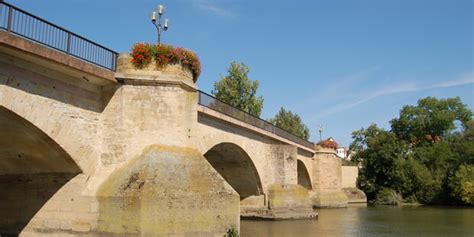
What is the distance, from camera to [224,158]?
83.3 feet

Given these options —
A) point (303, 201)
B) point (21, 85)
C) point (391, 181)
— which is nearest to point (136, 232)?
point (21, 85)

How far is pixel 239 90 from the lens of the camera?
48469mm

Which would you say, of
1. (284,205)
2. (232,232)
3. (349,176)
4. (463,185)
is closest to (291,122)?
(349,176)

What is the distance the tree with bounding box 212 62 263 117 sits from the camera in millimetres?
47594

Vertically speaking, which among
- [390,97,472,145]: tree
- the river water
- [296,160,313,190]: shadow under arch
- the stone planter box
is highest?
[390,97,472,145]: tree

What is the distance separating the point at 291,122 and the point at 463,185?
28.3 metres

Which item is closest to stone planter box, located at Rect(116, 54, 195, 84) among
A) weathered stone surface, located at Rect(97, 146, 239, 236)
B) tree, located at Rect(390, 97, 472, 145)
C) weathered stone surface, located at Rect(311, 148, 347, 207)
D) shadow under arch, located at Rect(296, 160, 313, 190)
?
weathered stone surface, located at Rect(97, 146, 239, 236)

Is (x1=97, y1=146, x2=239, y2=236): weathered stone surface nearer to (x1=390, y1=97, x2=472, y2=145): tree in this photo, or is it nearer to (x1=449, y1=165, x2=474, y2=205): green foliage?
(x1=449, y1=165, x2=474, y2=205): green foliage

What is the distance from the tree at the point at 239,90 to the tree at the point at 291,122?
17.0m

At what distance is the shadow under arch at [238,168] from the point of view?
24219 mm

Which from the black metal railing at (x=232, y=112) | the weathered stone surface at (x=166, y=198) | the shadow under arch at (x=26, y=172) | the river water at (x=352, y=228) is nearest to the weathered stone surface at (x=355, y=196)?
the black metal railing at (x=232, y=112)

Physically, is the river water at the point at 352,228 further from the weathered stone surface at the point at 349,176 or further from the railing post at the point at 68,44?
the weathered stone surface at the point at 349,176

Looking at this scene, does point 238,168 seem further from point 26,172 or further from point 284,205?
point 26,172

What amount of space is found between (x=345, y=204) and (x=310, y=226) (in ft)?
68.9
